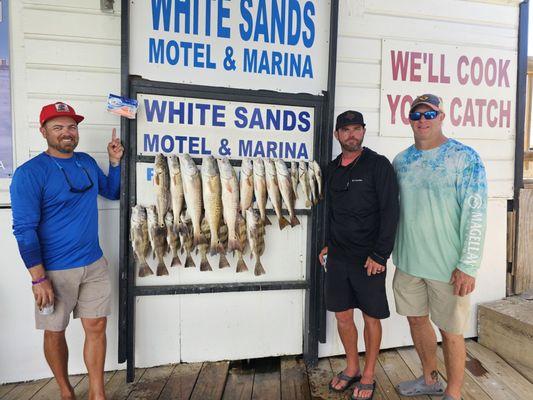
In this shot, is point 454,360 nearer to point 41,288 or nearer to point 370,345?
point 370,345

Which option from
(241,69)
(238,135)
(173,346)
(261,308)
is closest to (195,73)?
(241,69)

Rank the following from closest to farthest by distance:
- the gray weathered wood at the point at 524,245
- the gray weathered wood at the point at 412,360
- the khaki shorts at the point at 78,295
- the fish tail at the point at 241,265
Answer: the khaki shorts at the point at 78,295 → the fish tail at the point at 241,265 → the gray weathered wood at the point at 412,360 → the gray weathered wood at the point at 524,245

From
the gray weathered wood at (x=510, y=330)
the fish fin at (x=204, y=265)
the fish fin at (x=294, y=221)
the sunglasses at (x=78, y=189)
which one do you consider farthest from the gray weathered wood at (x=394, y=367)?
the sunglasses at (x=78, y=189)

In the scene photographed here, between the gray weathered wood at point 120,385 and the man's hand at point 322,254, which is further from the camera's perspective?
the man's hand at point 322,254

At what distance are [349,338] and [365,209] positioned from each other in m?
1.00

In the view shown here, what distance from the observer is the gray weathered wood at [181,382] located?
275cm

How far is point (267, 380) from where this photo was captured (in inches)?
117

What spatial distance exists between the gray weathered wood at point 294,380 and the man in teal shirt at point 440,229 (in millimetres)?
1005

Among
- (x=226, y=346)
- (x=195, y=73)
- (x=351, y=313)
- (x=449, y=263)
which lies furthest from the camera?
(x=226, y=346)

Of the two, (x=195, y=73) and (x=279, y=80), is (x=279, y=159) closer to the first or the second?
(x=279, y=80)

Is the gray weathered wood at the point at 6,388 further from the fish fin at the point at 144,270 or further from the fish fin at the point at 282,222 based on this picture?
the fish fin at the point at 282,222

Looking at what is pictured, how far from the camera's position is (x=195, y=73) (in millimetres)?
2986

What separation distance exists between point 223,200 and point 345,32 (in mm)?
1847

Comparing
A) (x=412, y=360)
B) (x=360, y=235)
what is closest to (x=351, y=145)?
(x=360, y=235)
